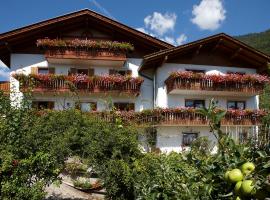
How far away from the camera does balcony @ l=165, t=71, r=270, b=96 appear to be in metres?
24.1

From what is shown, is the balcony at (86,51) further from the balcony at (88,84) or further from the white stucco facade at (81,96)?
the balcony at (88,84)

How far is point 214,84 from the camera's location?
980 inches

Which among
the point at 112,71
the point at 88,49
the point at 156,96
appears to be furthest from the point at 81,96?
the point at 156,96

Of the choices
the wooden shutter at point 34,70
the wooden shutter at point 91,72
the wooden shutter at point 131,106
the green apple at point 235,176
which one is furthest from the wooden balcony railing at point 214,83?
the green apple at point 235,176

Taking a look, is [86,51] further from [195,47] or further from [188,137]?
[188,137]

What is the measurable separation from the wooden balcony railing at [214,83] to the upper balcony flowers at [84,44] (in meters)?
3.24

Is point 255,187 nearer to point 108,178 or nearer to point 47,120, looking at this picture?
point 108,178

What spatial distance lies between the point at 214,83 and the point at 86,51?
25.0 ft

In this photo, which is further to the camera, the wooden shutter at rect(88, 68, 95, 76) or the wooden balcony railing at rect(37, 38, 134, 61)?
the wooden shutter at rect(88, 68, 95, 76)

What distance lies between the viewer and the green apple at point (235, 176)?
178cm

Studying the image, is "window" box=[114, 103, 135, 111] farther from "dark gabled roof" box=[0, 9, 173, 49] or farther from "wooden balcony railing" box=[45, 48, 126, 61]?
"dark gabled roof" box=[0, 9, 173, 49]

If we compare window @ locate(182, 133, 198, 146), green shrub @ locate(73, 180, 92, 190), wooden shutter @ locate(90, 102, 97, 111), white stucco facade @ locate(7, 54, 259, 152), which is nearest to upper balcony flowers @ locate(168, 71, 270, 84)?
white stucco facade @ locate(7, 54, 259, 152)

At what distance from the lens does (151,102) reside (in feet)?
83.1

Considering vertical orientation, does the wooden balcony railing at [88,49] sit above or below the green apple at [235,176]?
above
